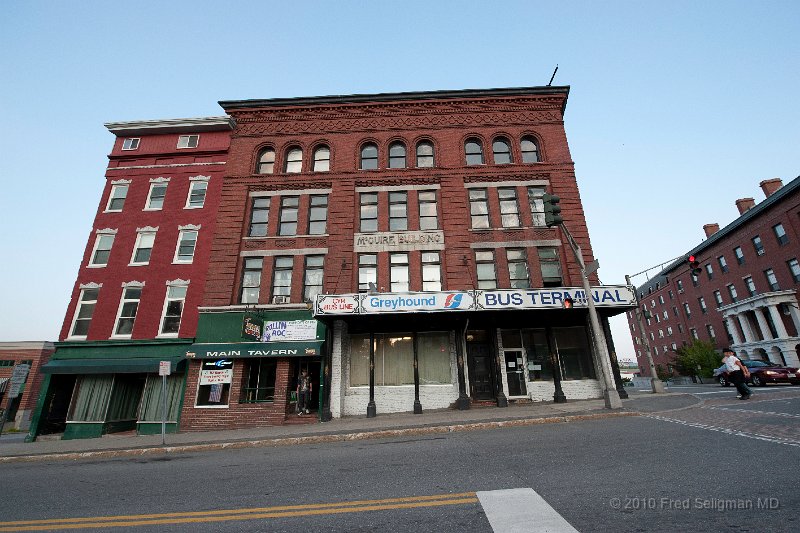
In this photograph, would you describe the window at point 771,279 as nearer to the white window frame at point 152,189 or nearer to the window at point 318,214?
the window at point 318,214

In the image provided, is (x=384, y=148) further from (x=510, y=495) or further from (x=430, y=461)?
(x=510, y=495)

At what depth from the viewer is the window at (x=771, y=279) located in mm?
33062

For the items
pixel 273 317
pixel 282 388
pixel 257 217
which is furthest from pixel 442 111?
pixel 282 388


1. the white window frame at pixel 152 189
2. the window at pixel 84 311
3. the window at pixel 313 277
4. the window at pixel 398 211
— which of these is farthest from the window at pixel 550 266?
the window at pixel 84 311

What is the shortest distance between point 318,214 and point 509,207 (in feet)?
34.5

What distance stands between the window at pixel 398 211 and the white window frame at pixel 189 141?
40.3 feet

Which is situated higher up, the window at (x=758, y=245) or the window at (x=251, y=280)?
the window at (x=758, y=245)

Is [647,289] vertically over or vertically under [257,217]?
over

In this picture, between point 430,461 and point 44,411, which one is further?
point 44,411

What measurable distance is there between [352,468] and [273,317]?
37.2 ft

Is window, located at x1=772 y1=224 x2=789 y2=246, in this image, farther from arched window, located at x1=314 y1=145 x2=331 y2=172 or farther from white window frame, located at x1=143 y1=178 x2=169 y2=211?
white window frame, located at x1=143 y1=178 x2=169 y2=211

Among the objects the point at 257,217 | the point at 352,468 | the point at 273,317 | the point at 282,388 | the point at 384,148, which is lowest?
the point at 352,468

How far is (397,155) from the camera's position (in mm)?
20750

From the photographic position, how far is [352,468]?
6434 millimetres
